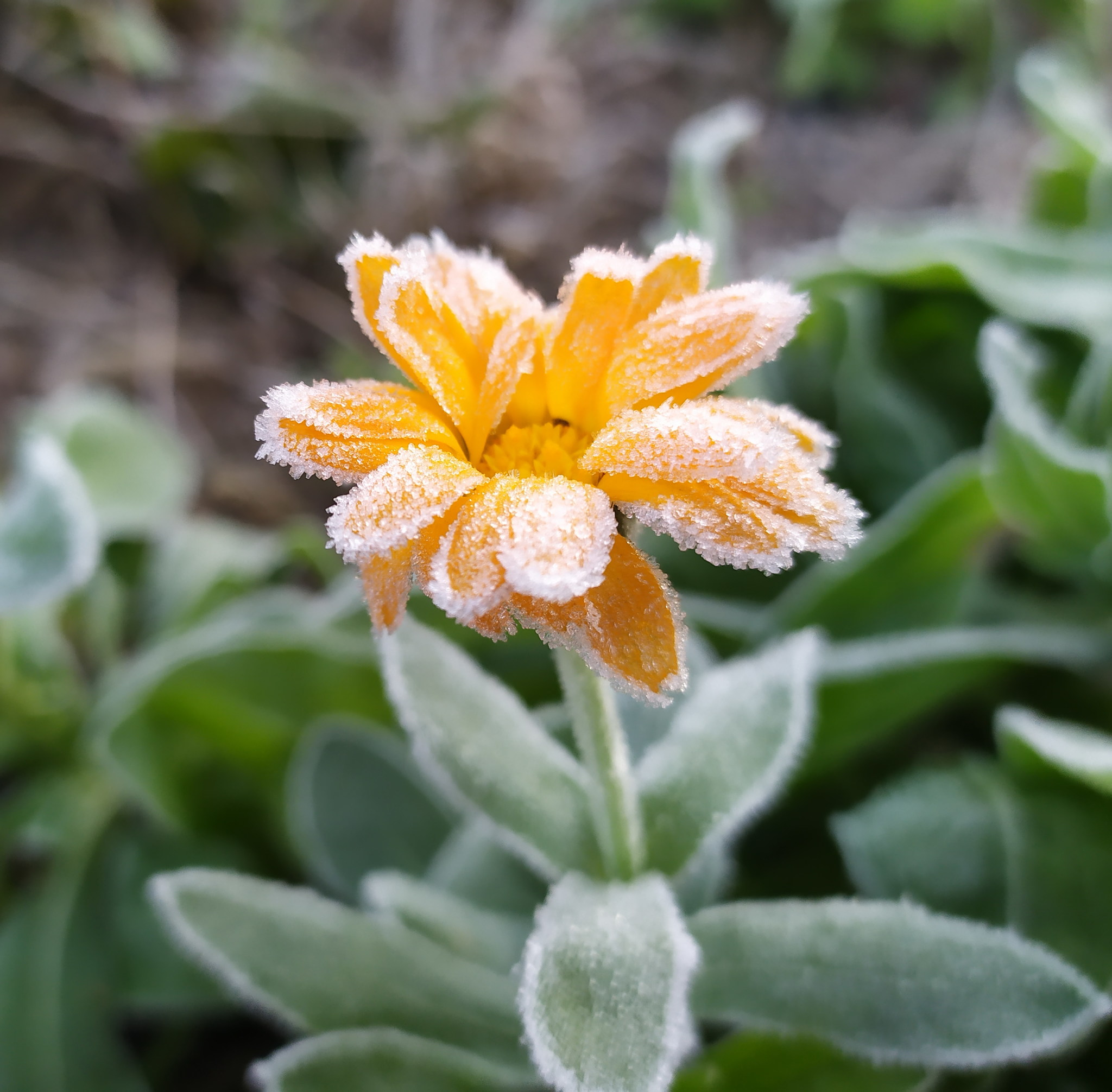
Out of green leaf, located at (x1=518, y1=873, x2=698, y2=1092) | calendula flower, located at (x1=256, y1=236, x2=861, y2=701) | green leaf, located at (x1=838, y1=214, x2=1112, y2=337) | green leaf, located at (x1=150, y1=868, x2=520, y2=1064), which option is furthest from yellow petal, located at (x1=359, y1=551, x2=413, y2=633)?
green leaf, located at (x1=838, y1=214, x2=1112, y2=337)

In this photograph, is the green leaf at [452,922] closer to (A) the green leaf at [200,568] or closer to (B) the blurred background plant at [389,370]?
(B) the blurred background plant at [389,370]

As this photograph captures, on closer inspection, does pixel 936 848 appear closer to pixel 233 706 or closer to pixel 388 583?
pixel 388 583

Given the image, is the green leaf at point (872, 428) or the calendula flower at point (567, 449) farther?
the green leaf at point (872, 428)

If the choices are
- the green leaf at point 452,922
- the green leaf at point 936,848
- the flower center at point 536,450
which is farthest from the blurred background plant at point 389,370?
the flower center at point 536,450

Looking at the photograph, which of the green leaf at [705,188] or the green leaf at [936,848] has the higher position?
the green leaf at [705,188]

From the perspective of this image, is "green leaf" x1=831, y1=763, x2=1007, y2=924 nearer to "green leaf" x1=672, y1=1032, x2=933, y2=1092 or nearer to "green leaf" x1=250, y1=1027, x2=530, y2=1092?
"green leaf" x1=672, y1=1032, x2=933, y2=1092

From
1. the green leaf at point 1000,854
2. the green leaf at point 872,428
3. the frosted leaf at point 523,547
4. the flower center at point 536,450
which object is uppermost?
the flower center at point 536,450

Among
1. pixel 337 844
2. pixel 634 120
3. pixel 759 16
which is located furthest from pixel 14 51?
pixel 337 844
